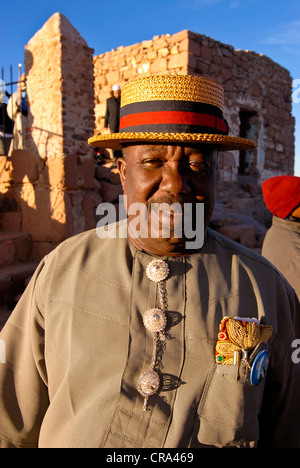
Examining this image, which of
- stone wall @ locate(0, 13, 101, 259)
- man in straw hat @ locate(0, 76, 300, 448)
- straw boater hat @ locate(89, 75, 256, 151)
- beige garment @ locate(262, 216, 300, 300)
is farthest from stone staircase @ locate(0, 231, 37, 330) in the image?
straw boater hat @ locate(89, 75, 256, 151)

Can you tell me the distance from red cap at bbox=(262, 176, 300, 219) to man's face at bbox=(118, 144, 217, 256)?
1635 mm

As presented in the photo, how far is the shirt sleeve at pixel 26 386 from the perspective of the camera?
1.37 m

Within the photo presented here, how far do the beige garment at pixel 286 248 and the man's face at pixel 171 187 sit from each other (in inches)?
56.7

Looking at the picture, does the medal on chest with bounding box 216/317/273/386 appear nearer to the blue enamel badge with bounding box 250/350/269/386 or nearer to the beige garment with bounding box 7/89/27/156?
the blue enamel badge with bounding box 250/350/269/386

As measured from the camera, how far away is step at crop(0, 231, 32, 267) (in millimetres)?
5473

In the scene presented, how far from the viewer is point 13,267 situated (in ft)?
17.9

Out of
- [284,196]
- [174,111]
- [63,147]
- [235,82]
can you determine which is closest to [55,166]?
[63,147]

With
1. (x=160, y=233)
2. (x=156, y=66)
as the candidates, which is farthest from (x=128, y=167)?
(x=156, y=66)

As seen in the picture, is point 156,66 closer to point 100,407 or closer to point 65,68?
point 65,68

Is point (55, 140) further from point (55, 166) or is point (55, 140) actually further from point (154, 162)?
point (154, 162)

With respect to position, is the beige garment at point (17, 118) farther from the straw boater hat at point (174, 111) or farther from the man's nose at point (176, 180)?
the man's nose at point (176, 180)

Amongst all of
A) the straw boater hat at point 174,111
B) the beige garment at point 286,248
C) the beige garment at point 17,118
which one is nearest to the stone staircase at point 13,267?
the beige garment at point 17,118

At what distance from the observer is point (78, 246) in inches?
57.7
